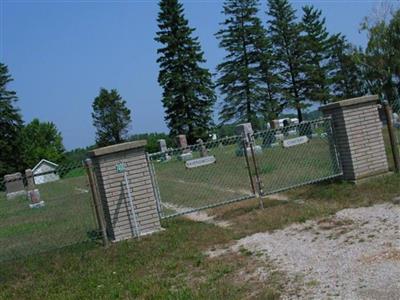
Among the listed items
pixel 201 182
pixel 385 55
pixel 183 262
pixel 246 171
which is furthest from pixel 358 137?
pixel 385 55

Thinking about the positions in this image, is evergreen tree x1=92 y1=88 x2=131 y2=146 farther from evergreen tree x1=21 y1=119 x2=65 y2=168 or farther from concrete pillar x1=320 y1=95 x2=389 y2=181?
concrete pillar x1=320 y1=95 x2=389 y2=181

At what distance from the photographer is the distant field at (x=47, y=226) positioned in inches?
359

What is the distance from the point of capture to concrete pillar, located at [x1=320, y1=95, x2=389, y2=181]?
383 inches

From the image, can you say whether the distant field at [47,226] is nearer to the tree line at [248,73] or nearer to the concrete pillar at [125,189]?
the concrete pillar at [125,189]

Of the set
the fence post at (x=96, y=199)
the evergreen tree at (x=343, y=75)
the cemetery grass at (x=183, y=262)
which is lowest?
the cemetery grass at (x=183, y=262)

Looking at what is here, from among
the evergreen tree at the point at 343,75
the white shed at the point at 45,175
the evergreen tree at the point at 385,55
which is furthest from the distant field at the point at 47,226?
the evergreen tree at the point at 343,75

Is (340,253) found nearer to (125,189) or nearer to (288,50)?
(125,189)

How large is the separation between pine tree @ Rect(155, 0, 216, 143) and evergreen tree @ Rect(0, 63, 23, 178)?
17.0 meters

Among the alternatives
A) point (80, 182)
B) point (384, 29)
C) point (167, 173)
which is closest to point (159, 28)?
point (384, 29)

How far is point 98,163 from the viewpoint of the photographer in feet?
27.1

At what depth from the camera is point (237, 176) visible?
15172 millimetres

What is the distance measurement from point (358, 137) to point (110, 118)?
48.8 m

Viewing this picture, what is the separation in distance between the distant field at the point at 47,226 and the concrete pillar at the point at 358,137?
5.33m

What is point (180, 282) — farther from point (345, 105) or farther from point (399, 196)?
point (345, 105)
